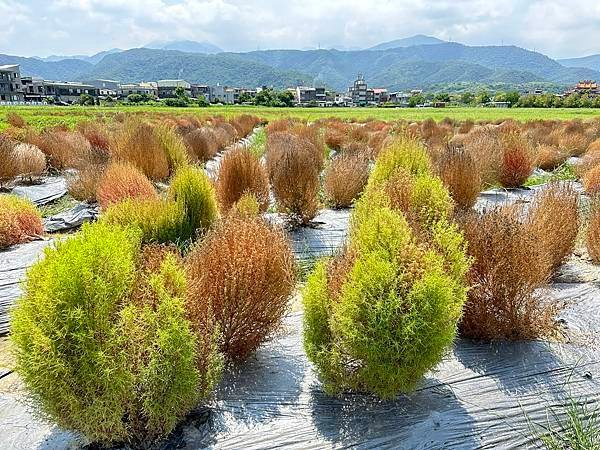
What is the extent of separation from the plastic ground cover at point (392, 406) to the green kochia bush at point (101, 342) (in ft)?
1.28

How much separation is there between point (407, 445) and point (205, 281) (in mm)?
1629

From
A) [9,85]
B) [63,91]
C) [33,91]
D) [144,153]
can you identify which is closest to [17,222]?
[144,153]

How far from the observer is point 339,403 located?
3275 mm

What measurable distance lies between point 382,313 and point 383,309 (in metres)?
0.02

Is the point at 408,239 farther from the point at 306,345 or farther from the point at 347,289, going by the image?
the point at 306,345

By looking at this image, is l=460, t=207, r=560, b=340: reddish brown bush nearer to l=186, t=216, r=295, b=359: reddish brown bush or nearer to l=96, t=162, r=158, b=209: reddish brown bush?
l=186, t=216, r=295, b=359: reddish brown bush

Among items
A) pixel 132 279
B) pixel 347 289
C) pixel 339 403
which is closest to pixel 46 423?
pixel 132 279

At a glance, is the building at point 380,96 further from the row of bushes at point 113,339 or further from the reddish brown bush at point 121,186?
the row of bushes at point 113,339

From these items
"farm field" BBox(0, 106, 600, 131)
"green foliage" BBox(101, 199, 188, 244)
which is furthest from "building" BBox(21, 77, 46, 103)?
"green foliage" BBox(101, 199, 188, 244)

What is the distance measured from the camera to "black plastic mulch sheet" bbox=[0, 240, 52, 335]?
5.06m

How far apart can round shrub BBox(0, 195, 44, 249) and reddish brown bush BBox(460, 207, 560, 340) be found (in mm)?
5752

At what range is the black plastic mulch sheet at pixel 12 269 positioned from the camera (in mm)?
5056

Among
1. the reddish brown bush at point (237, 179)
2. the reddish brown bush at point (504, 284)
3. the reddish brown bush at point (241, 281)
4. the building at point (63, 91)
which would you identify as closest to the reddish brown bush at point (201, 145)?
the reddish brown bush at point (237, 179)

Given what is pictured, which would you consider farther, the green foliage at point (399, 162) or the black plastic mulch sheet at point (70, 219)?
the black plastic mulch sheet at point (70, 219)
